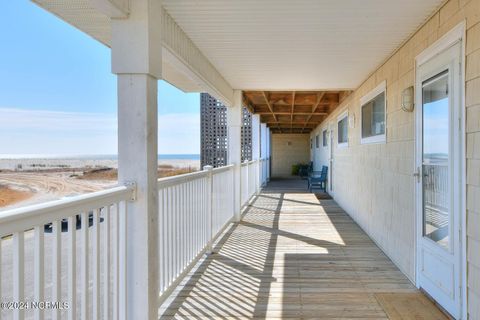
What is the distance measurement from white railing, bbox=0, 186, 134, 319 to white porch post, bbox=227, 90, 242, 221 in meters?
4.26

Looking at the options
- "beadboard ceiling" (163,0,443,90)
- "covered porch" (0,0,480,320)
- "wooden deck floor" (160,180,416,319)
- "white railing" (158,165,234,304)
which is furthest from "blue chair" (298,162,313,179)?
"white railing" (158,165,234,304)

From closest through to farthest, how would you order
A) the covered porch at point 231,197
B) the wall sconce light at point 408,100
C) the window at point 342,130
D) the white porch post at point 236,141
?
the covered porch at point 231,197
the wall sconce light at point 408,100
the white porch post at point 236,141
the window at point 342,130

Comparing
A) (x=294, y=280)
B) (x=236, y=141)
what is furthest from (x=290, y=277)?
(x=236, y=141)

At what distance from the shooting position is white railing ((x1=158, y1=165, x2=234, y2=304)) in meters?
2.76

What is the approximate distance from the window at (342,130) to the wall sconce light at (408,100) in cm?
376

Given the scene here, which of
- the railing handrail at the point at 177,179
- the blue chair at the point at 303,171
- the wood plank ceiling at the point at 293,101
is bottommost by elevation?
the blue chair at the point at 303,171

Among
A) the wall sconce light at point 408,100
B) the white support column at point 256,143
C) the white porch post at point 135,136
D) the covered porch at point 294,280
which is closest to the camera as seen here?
the white porch post at point 135,136

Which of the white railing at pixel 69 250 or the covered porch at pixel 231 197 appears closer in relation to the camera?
the white railing at pixel 69 250

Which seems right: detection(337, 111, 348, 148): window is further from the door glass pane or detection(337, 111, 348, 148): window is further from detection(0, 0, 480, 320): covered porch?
the door glass pane

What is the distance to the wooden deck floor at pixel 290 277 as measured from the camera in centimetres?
277

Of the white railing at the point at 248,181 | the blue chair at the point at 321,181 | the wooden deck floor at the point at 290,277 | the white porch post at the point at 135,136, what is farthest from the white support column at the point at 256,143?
the white porch post at the point at 135,136

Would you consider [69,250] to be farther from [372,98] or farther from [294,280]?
[372,98]

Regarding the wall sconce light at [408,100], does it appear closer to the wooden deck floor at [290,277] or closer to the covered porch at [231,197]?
the covered porch at [231,197]

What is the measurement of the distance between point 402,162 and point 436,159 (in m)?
0.79
